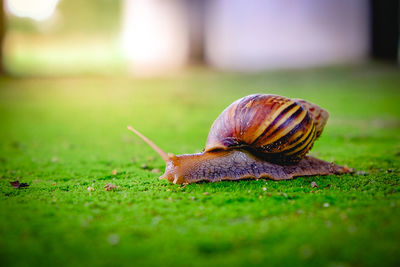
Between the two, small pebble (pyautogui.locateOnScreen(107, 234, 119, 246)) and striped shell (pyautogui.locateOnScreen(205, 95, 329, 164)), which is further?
striped shell (pyautogui.locateOnScreen(205, 95, 329, 164))

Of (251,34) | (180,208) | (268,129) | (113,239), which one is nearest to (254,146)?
(268,129)

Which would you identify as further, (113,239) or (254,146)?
(254,146)

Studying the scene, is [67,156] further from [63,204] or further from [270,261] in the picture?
[270,261]

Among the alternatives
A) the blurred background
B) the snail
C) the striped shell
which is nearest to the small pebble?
the snail

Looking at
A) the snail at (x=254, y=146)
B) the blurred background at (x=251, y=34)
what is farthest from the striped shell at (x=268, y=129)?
the blurred background at (x=251, y=34)

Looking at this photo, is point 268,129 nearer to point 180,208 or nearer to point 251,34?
point 180,208

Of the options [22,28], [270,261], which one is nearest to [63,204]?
[270,261]

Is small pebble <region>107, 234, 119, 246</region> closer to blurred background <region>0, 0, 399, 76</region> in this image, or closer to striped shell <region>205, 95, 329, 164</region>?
striped shell <region>205, 95, 329, 164</region>
